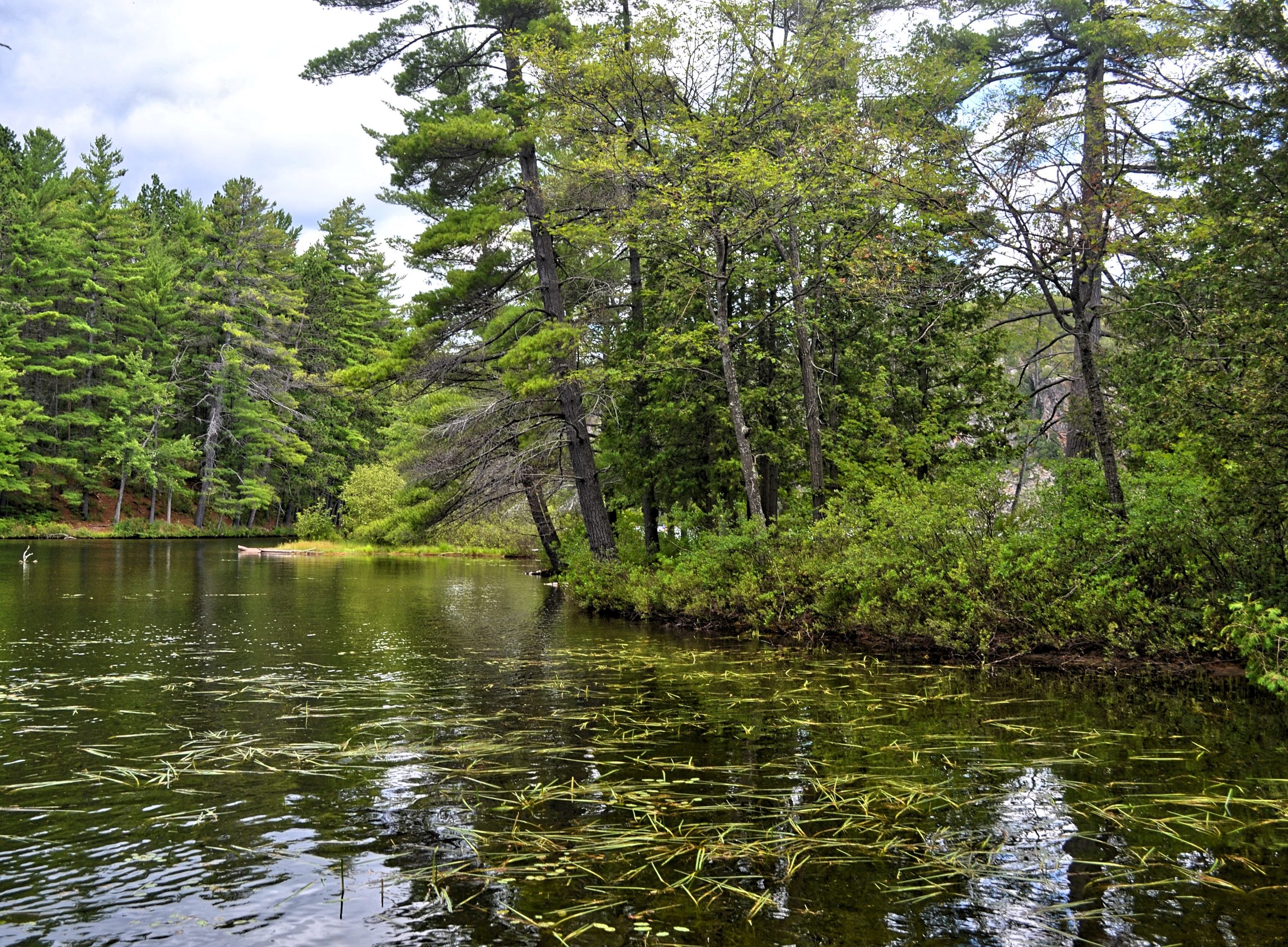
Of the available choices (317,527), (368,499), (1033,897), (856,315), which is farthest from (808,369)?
(317,527)

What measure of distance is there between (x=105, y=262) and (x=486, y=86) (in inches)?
1580

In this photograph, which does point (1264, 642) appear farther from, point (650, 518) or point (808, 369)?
point (650, 518)

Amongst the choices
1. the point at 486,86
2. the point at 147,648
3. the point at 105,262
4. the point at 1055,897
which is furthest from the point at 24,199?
the point at 1055,897

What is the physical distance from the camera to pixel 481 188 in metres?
21.1

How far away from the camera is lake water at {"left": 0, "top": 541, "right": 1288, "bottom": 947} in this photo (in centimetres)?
376

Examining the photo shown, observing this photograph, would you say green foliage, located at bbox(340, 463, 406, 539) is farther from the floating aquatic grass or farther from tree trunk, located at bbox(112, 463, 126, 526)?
the floating aquatic grass

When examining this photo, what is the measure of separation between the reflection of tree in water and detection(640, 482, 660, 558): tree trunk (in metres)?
15.5

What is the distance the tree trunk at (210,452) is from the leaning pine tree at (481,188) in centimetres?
3490

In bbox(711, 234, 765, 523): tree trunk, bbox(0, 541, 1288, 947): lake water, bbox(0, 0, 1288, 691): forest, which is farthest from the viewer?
bbox(711, 234, 765, 523): tree trunk

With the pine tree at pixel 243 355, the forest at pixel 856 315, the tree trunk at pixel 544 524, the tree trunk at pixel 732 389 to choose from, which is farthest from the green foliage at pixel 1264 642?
the pine tree at pixel 243 355

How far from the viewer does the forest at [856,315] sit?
9641 millimetres

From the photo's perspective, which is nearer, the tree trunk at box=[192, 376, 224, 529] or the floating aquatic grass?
the floating aquatic grass

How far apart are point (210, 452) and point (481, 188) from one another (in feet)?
121

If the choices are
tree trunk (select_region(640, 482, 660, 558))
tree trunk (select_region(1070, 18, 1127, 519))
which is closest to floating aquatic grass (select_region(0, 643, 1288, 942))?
tree trunk (select_region(1070, 18, 1127, 519))
